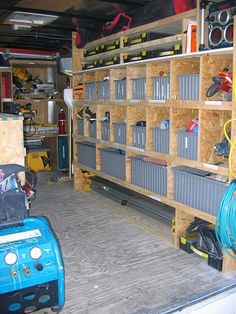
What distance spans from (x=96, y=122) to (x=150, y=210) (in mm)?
1335

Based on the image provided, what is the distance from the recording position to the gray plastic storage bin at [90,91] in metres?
4.75

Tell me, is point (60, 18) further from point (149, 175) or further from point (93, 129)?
Result: point (149, 175)

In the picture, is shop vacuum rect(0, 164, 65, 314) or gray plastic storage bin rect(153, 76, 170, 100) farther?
gray plastic storage bin rect(153, 76, 170, 100)

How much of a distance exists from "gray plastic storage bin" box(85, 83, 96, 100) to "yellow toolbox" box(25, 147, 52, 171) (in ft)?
7.28

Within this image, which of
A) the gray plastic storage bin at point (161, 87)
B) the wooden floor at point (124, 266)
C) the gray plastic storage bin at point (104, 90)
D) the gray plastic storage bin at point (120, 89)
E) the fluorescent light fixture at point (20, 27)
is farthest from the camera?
the fluorescent light fixture at point (20, 27)

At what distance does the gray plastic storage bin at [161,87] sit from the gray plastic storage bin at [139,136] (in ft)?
1.31

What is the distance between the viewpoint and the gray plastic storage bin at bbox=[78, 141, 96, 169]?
4.89 metres

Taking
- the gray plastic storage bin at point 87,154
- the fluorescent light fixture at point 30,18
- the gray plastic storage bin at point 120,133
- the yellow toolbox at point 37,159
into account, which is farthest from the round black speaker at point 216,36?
the yellow toolbox at point 37,159

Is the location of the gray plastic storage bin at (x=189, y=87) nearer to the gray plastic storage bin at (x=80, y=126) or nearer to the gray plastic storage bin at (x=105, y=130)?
the gray plastic storage bin at (x=105, y=130)

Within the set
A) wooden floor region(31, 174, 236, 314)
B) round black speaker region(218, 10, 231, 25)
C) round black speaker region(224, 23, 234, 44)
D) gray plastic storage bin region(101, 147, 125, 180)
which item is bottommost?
wooden floor region(31, 174, 236, 314)

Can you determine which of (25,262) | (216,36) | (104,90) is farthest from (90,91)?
(25,262)

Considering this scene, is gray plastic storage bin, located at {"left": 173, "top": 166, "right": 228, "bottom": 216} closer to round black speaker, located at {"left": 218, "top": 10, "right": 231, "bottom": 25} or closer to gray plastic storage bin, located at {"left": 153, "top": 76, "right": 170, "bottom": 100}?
gray plastic storage bin, located at {"left": 153, "top": 76, "right": 170, "bottom": 100}

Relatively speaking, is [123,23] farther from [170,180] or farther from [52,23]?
[170,180]

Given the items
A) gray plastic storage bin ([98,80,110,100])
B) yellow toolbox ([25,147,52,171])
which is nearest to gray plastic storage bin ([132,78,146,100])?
gray plastic storage bin ([98,80,110,100])
